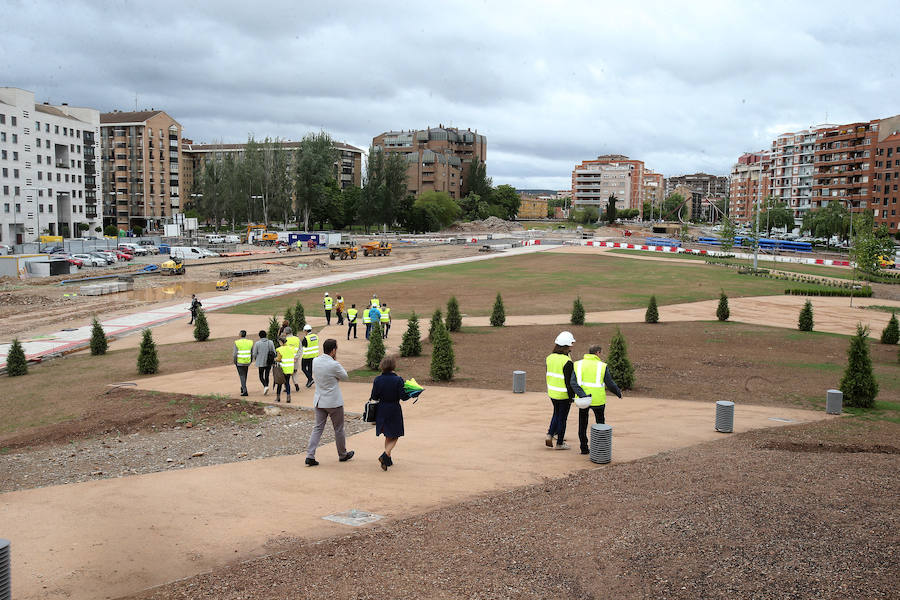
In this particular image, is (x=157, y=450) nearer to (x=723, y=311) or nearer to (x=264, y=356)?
(x=264, y=356)

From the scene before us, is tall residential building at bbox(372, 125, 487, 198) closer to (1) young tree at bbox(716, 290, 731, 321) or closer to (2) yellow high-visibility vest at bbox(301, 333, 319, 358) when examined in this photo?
(1) young tree at bbox(716, 290, 731, 321)

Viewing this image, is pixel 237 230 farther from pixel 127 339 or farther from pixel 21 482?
pixel 21 482

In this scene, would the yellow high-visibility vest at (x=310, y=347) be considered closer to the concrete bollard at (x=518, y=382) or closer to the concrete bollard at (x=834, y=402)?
the concrete bollard at (x=518, y=382)

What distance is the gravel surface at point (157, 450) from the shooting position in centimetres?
1114

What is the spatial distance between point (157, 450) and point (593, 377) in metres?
8.35

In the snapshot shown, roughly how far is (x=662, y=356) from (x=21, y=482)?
62.0 ft

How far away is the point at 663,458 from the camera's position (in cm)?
1074

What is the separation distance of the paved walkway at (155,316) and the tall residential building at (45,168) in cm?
4854

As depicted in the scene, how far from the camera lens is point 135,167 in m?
138

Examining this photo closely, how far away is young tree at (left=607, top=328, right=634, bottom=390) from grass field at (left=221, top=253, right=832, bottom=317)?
18199 mm

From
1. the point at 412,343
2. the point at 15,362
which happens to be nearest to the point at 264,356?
the point at 412,343

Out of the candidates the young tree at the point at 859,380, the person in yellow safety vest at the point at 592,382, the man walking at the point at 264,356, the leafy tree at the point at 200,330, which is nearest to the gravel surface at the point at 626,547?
the person in yellow safety vest at the point at 592,382

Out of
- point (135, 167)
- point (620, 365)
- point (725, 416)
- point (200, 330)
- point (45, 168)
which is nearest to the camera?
point (725, 416)

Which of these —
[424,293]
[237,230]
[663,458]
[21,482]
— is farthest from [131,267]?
[237,230]
